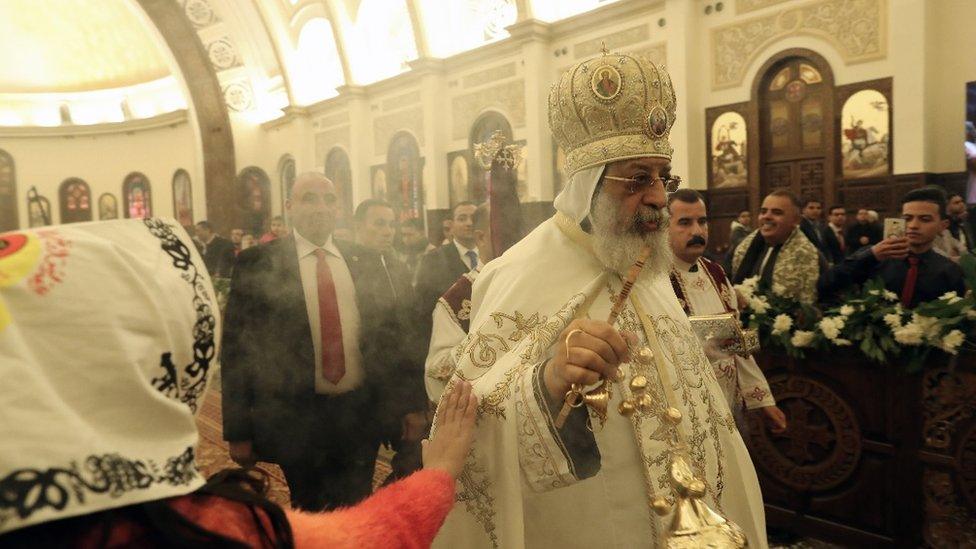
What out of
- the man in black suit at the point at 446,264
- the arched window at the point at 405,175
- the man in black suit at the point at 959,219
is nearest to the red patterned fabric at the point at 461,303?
the man in black suit at the point at 446,264

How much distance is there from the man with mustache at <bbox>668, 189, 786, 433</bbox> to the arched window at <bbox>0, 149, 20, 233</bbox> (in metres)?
9.10

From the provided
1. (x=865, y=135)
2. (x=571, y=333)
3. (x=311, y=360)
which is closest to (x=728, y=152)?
(x=865, y=135)

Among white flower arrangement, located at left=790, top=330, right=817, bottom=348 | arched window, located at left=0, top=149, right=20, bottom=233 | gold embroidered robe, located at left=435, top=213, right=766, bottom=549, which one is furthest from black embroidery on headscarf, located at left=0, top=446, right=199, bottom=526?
arched window, located at left=0, top=149, right=20, bottom=233

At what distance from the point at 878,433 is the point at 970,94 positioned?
18.7 feet

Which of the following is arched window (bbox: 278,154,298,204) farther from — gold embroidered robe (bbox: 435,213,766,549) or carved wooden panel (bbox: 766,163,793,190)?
gold embroidered robe (bbox: 435,213,766,549)

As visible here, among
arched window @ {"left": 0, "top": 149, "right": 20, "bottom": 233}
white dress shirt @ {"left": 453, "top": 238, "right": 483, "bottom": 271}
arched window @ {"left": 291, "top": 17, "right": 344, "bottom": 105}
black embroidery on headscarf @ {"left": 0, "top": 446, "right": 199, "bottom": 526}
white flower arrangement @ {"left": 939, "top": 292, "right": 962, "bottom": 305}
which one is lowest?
white flower arrangement @ {"left": 939, "top": 292, "right": 962, "bottom": 305}

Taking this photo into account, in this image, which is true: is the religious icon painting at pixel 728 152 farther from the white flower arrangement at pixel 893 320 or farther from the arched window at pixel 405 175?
the white flower arrangement at pixel 893 320

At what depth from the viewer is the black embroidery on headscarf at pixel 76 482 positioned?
63cm

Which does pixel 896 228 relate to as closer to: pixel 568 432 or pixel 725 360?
pixel 725 360

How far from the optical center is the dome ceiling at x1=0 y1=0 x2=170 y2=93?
30.7 ft

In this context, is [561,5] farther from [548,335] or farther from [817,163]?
[548,335]

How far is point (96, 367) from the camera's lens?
2.29 ft

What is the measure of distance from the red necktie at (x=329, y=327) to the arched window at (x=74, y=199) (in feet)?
57.8

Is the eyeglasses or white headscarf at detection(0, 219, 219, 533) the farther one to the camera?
the eyeglasses
